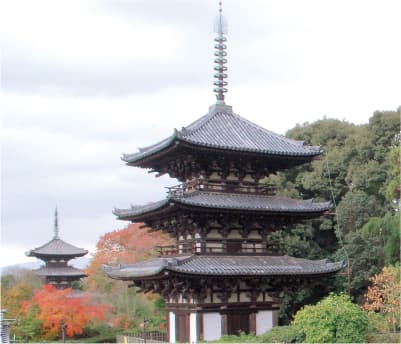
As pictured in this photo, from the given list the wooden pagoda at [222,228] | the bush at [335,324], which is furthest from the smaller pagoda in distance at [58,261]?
the bush at [335,324]

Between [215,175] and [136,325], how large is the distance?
19509 mm

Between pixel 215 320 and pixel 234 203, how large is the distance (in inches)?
165

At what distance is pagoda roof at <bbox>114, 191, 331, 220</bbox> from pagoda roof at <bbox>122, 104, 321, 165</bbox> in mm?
1753

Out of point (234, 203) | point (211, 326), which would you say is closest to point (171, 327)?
point (211, 326)

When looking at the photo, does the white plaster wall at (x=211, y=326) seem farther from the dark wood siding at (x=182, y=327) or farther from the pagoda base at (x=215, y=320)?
the dark wood siding at (x=182, y=327)

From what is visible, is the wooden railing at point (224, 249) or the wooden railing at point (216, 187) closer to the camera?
the wooden railing at point (224, 249)

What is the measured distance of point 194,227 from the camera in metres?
24.3

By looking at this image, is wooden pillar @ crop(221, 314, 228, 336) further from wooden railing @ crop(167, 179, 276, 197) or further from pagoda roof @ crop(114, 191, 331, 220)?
wooden railing @ crop(167, 179, 276, 197)

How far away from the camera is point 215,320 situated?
2364cm

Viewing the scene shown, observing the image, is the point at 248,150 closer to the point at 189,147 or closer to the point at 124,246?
the point at 189,147

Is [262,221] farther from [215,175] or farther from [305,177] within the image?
[305,177]

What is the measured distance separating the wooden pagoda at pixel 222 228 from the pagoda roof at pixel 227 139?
5cm

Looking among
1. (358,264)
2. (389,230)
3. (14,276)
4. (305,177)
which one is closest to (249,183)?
(389,230)

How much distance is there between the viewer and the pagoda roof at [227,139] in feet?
78.6
